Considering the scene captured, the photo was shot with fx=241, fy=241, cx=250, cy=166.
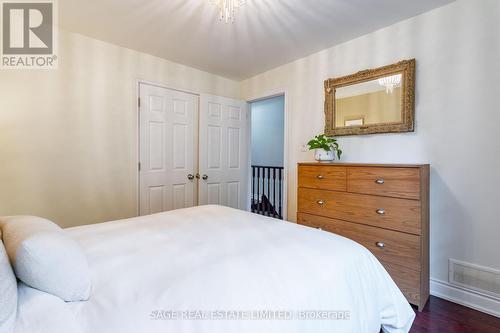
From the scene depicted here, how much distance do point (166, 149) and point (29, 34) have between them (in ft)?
5.45

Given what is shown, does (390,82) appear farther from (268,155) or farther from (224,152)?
(268,155)

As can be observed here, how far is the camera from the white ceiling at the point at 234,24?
6.70ft

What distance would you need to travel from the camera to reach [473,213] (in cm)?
191

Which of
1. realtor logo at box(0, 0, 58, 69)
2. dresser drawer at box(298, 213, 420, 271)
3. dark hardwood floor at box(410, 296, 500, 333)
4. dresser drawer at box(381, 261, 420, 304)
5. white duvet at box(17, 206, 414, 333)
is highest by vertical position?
realtor logo at box(0, 0, 58, 69)

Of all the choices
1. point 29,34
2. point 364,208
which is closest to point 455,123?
point 364,208

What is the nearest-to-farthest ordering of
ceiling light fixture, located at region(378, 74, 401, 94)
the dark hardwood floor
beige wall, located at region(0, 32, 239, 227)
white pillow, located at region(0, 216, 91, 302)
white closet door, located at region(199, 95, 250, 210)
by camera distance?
white pillow, located at region(0, 216, 91, 302), the dark hardwood floor, beige wall, located at region(0, 32, 239, 227), ceiling light fixture, located at region(378, 74, 401, 94), white closet door, located at region(199, 95, 250, 210)

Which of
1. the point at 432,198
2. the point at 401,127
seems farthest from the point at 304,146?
the point at 432,198

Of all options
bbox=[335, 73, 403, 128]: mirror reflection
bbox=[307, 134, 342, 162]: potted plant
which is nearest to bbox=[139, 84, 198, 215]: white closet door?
bbox=[307, 134, 342, 162]: potted plant

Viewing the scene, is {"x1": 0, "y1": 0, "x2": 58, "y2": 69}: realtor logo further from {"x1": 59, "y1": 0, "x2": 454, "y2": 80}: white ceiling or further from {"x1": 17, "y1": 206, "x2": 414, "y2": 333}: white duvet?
{"x1": 17, "y1": 206, "x2": 414, "y2": 333}: white duvet

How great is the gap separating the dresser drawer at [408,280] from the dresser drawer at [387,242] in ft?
0.10

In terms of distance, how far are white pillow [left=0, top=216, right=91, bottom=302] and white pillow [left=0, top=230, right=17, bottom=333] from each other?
0.15 ft

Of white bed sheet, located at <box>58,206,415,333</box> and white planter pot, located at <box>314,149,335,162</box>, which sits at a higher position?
white planter pot, located at <box>314,149,335,162</box>

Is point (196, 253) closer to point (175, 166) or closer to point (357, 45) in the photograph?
point (175, 166)

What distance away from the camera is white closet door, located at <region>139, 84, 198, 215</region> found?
2.98 m
